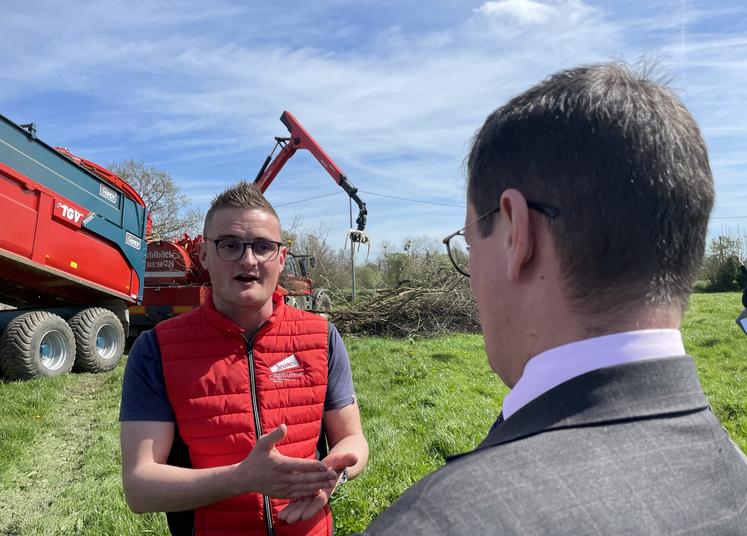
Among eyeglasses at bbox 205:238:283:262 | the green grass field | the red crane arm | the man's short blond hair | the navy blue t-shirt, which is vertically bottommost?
the green grass field

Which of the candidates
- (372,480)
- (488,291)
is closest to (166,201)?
(372,480)

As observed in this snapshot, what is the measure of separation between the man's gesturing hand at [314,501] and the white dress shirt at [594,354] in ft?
3.89

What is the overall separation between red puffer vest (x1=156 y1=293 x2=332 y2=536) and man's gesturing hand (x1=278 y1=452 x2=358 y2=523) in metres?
0.16

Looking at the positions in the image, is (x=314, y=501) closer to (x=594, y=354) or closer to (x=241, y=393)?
(x=241, y=393)

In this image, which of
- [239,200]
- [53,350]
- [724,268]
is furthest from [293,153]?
[724,268]

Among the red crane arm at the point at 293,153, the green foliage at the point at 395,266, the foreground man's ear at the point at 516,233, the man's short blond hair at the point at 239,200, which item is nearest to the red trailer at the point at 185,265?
the red crane arm at the point at 293,153

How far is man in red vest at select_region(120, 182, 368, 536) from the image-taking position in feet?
6.15

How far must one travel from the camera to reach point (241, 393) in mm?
2109

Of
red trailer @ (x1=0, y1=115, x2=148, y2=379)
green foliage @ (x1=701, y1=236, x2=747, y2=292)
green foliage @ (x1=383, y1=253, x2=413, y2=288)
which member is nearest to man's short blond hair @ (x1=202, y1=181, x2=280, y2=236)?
red trailer @ (x1=0, y1=115, x2=148, y2=379)

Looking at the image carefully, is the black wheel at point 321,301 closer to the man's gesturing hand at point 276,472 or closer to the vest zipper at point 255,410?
the vest zipper at point 255,410

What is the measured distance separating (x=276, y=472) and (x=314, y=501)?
251 mm

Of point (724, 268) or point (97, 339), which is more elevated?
point (724, 268)

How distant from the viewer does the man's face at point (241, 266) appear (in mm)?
2301

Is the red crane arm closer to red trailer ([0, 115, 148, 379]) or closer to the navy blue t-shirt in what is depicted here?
red trailer ([0, 115, 148, 379])
